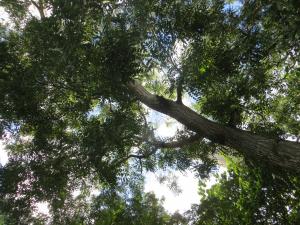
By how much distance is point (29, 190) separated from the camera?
27.2 ft

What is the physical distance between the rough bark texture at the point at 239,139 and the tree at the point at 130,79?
0.02 meters

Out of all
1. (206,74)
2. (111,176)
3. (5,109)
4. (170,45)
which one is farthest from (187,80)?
(5,109)

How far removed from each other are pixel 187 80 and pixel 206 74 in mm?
594

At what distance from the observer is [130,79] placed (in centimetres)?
670

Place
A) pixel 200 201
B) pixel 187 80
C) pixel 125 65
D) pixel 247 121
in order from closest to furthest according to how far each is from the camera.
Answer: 1. pixel 125 65
2. pixel 187 80
3. pixel 200 201
4. pixel 247 121

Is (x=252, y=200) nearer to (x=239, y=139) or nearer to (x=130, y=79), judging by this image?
(x=239, y=139)

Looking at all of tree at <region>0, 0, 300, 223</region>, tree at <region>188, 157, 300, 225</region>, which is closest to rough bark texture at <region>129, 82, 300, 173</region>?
tree at <region>0, 0, 300, 223</region>

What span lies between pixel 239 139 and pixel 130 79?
2.73 metres

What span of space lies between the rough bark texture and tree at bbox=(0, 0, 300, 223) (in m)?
0.02

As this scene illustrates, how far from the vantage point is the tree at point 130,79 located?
6.32 meters

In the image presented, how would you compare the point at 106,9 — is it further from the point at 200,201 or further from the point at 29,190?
the point at 200,201

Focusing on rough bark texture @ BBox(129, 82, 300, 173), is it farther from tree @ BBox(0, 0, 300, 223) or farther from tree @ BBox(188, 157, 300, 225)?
tree @ BBox(188, 157, 300, 225)

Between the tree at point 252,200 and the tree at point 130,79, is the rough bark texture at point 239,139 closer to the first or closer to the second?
the tree at point 130,79

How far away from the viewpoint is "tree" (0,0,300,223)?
6316mm
